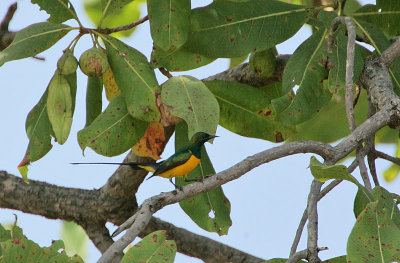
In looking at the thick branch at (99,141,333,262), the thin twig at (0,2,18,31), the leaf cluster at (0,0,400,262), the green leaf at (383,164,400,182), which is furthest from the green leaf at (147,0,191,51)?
the green leaf at (383,164,400,182)

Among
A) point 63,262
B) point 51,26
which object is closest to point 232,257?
point 51,26

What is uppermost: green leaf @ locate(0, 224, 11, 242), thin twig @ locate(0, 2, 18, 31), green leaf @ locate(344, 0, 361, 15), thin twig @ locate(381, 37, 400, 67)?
thin twig @ locate(0, 2, 18, 31)

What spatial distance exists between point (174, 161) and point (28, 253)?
89 centimetres

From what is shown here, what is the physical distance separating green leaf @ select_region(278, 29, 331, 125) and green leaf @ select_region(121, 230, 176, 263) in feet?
2.64


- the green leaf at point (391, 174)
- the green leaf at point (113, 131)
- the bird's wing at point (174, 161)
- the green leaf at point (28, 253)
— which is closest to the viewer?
the green leaf at point (28, 253)

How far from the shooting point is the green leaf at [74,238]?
9.07ft

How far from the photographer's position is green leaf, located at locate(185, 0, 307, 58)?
212 cm

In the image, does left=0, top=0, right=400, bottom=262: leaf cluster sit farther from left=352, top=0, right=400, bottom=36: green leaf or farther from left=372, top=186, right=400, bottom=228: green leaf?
left=372, top=186, right=400, bottom=228: green leaf

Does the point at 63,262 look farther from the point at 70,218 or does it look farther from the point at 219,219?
the point at 70,218

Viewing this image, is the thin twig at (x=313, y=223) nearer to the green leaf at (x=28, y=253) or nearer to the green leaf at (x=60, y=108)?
the green leaf at (x=28, y=253)

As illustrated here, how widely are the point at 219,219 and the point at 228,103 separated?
393 millimetres

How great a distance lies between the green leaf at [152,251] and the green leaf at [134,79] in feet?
2.45

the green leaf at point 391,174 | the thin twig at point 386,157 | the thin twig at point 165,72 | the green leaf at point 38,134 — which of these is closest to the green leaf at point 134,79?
the thin twig at point 165,72

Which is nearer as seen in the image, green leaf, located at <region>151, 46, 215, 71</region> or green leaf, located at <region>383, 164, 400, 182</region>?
green leaf, located at <region>151, 46, 215, 71</region>
